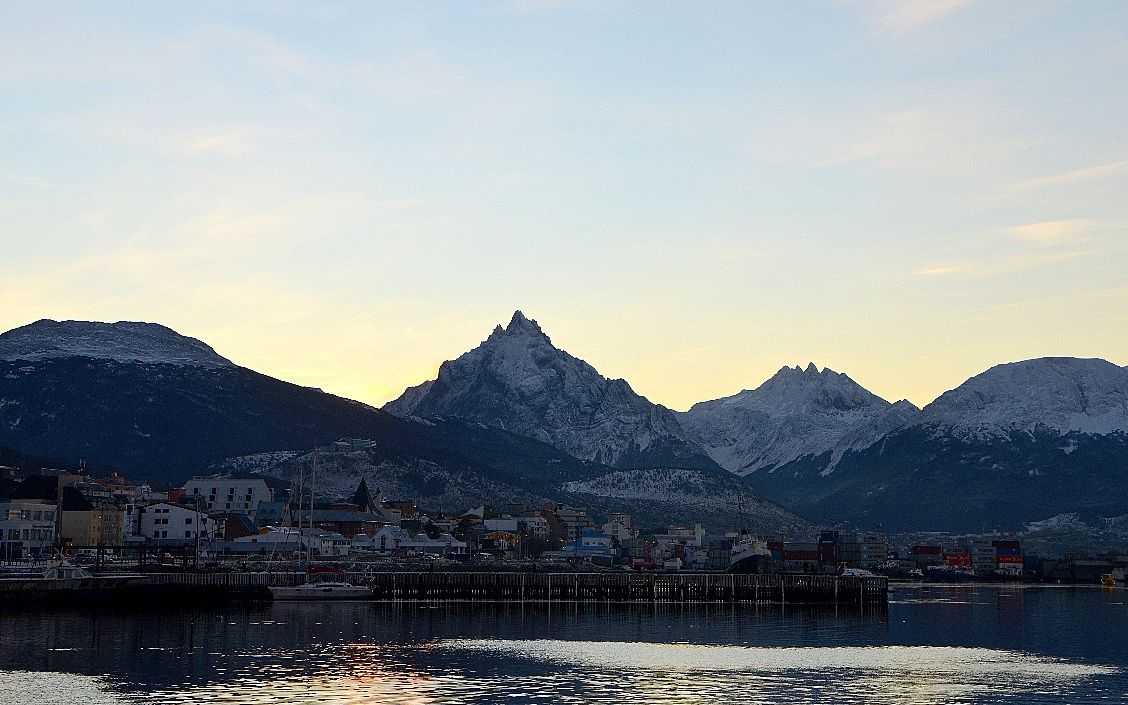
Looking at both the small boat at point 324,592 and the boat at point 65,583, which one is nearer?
the boat at point 65,583

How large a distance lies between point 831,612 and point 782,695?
82.6m

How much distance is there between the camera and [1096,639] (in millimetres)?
130000

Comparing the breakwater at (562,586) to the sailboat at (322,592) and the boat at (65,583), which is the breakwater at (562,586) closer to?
the sailboat at (322,592)

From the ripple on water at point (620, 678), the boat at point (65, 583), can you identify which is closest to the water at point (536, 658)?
the ripple on water at point (620, 678)

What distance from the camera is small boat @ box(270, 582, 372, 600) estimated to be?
160875 mm

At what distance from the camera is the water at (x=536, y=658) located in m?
84.1

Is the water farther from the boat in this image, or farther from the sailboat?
the sailboat

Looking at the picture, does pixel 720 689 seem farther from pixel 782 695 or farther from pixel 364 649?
pixel 364 649

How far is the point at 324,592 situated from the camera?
165 meters

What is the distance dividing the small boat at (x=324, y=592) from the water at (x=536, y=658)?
8.42 m

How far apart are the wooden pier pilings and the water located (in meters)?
23.0

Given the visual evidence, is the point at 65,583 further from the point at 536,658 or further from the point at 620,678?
the point at 620,678

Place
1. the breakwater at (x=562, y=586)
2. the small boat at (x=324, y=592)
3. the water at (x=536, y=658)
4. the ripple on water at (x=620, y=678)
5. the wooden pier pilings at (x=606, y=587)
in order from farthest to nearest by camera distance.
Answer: the wooden pier pilings at (x=606, y=587) < the breakwater at (x=562, y=586) < the small boat at (x=324, y=592) < the water at (x=536, y=658) < the ripple on water at (x=620, y=678)

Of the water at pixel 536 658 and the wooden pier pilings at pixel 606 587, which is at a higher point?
the wooden pier pilings at pixel 606 587
